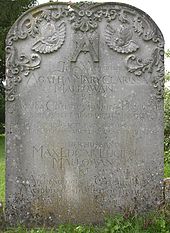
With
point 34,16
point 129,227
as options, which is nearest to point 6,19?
point 34,16

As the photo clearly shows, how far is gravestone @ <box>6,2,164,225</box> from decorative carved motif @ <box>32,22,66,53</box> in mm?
14

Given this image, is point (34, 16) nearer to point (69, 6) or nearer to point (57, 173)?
point (69, 6)

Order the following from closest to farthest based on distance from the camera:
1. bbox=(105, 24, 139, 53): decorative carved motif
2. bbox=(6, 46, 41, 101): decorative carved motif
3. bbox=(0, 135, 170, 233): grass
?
bbox=(0, 135, 170, 233): grass, bbox=(6, 46, 41, 101): decorative carved motif, bbox=(105, 24, 139, 53): decorative carved motif

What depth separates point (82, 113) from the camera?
6.01m

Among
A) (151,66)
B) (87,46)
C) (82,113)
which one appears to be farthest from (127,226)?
(87,46)

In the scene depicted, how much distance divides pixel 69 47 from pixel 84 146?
4.59ft

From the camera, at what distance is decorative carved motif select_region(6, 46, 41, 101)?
5.94 metres

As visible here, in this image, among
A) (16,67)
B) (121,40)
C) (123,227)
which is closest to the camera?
(123,227)

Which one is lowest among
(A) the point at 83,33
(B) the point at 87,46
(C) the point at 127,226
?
(C) the point at 127,226

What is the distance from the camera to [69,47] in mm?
6027

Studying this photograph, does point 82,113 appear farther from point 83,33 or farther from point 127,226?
point 127,226

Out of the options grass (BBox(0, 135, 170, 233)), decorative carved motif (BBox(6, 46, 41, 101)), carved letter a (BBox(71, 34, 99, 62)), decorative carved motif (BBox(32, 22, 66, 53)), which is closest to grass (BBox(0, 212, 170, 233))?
grass (BBox(0, 135, 170, 233))

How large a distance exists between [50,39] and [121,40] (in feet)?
3.27

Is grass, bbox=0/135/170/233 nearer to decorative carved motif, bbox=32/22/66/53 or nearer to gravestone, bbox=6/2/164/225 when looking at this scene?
gravestone, bbox=6/2/164/225
